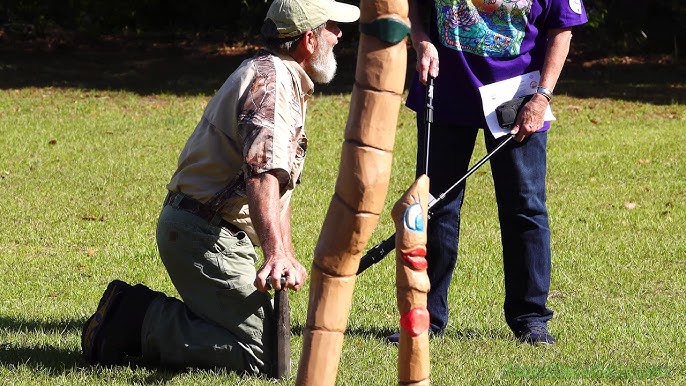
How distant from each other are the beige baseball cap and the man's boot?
1.31 metres

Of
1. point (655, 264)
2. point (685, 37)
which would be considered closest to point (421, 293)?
point (655, 264)

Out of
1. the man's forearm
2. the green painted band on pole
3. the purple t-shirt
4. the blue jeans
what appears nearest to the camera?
the green painted band on pole

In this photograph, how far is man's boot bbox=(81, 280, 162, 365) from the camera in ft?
14.7

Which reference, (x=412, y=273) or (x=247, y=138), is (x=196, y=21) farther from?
(x=412, y=273)

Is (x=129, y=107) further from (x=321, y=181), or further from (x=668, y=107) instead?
(x=668, y=107)

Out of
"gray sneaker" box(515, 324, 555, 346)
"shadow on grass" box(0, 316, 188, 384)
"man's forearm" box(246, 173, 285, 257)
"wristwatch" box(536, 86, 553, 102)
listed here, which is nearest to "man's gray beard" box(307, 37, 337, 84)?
"man's forearm" box(246, 173, 285, 257)

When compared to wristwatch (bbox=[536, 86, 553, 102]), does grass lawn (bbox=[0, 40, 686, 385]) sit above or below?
below

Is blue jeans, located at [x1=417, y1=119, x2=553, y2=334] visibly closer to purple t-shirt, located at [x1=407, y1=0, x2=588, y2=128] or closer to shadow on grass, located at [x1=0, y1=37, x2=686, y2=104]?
purple t-shirt, located at [x1=407, y1=0, x2=588, y2=128]

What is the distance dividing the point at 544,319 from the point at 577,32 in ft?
53.7

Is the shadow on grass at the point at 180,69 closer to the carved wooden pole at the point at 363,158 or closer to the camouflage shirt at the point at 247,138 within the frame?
the camouflage shirt at the point at 247,138

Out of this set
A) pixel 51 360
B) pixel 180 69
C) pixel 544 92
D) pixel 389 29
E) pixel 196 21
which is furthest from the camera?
pixel 196 21

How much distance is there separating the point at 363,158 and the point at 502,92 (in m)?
2.38

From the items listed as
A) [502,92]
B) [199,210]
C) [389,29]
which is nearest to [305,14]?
[199,210]

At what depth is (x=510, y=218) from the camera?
4965mm
